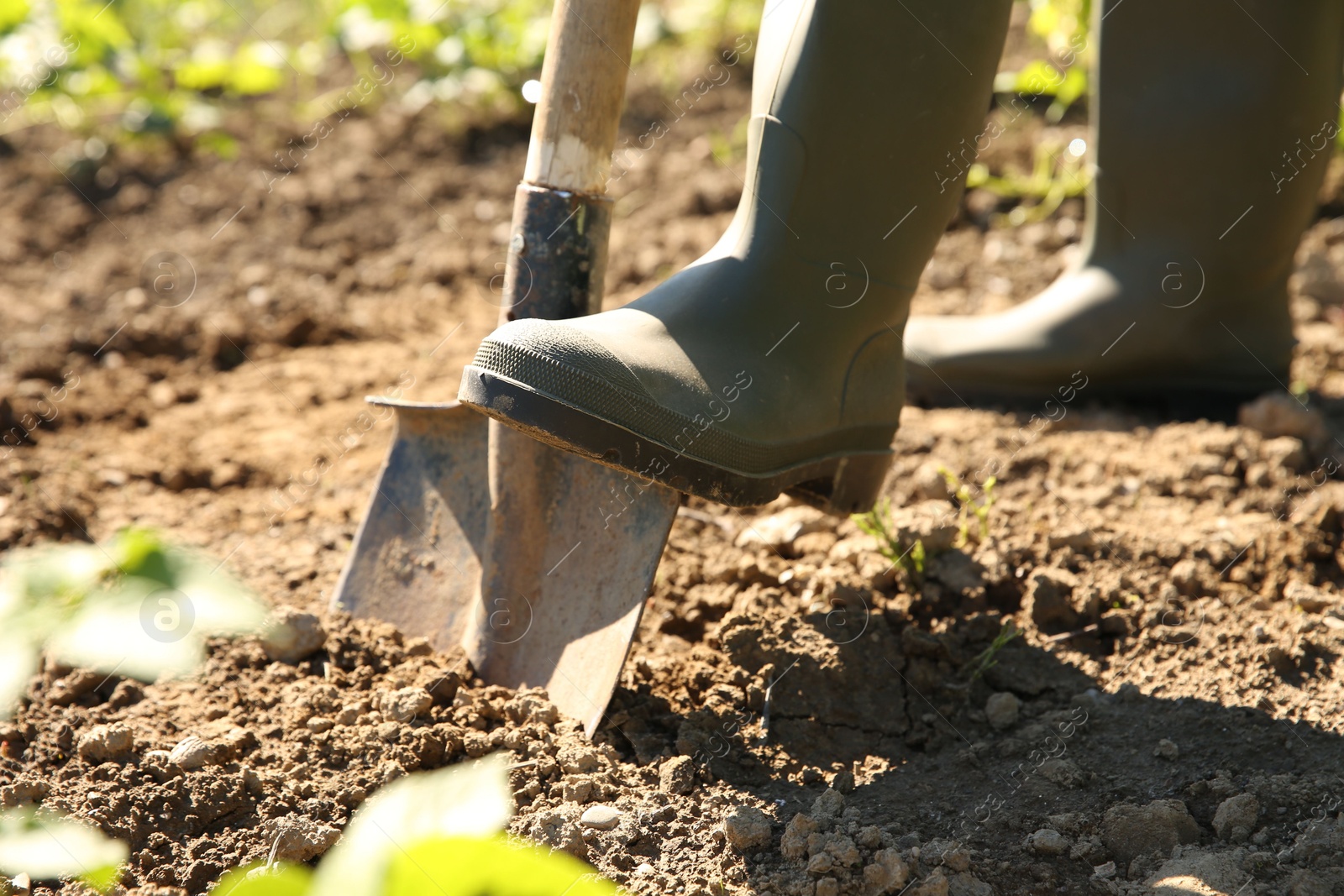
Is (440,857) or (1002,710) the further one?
(1002,710)

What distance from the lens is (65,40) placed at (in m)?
3.57

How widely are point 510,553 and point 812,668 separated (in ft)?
1.46

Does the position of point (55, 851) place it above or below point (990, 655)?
above

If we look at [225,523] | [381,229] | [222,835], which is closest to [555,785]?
[222,835]

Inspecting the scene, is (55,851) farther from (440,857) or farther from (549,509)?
(549,509)

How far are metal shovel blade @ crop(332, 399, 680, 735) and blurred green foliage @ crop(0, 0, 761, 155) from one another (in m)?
2.42

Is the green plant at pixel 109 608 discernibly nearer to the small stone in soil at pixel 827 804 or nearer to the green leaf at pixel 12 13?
the small stone in soil at pixel 827 804

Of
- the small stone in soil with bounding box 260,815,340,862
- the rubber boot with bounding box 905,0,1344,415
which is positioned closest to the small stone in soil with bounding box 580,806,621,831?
the small stone in soil with bounding box 260,815,340,862

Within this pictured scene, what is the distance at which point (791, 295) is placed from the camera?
140cm

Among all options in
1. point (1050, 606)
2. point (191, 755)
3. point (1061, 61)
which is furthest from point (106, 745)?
point (1061, 61)

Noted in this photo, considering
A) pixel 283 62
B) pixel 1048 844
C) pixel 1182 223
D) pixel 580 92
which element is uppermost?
pixel 283 62

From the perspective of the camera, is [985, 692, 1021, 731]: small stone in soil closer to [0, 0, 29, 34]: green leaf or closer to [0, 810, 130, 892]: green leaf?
[0, 810, 130, 892]: green leaf

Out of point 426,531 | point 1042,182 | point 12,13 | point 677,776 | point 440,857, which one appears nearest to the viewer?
point 440,857

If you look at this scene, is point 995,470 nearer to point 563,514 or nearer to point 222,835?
point 563,514
